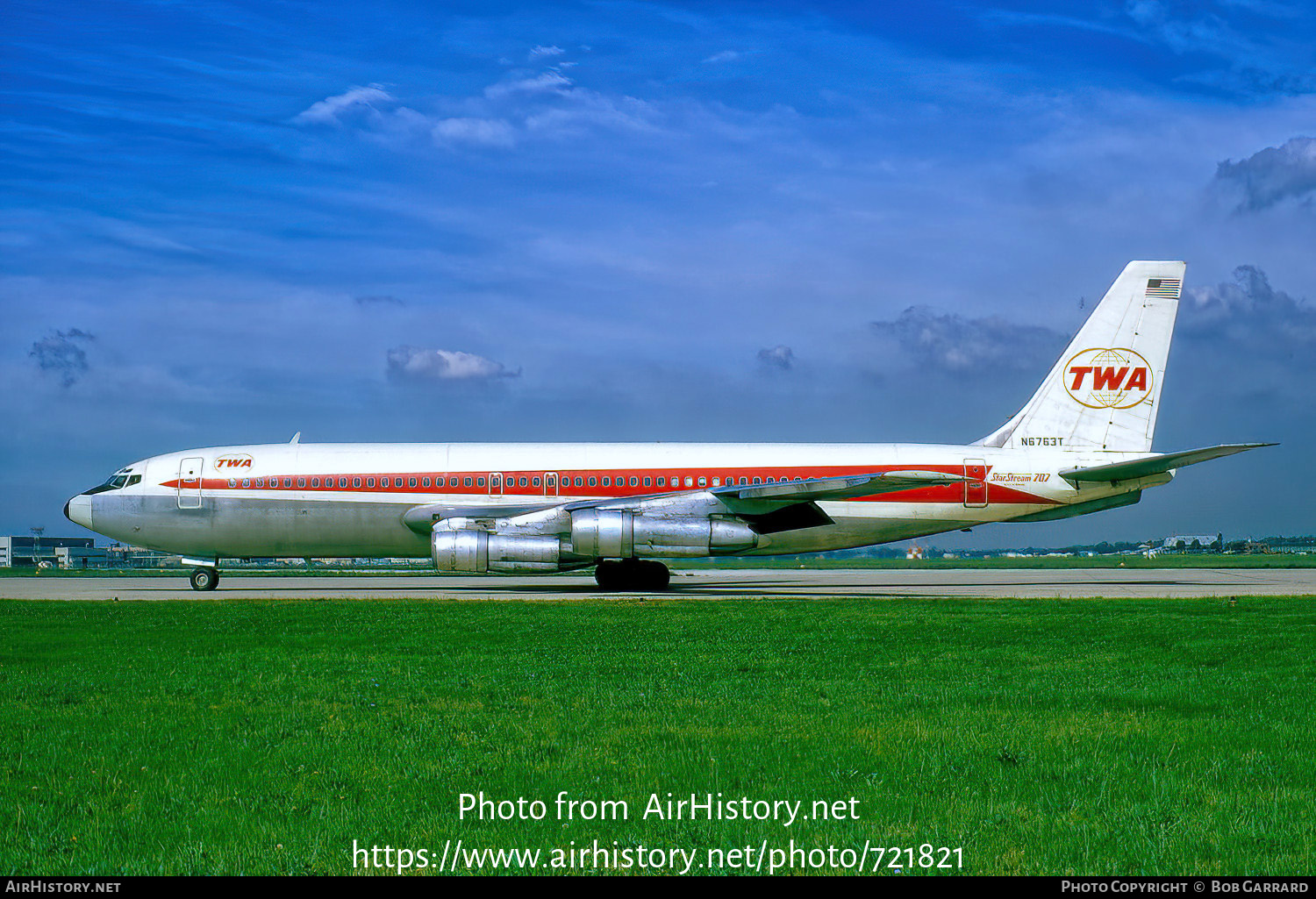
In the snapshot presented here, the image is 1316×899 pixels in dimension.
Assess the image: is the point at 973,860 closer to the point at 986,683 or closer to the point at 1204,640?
the point at 986,683

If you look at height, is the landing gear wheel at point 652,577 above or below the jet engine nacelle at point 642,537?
below

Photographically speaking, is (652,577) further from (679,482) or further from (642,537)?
(642,537)

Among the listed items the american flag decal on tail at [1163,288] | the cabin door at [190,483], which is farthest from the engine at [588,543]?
the american flag decal on tail at [1163,288]

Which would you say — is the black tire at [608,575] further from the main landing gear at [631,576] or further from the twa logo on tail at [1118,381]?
the twa logo on tail at [1118,381]

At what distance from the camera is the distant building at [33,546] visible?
89812 mm

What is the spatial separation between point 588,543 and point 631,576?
2.87 meters

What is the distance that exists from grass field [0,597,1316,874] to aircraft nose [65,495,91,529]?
1534 cm

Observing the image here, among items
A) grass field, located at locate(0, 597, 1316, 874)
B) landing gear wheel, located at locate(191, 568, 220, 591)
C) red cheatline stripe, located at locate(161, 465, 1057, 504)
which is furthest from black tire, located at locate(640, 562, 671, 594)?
grass field, located at locate(0, 597, 1316, 874)

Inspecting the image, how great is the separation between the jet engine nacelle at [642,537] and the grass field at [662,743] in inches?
407

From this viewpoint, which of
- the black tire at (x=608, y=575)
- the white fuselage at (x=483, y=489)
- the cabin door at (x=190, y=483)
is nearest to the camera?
the black tire at (x=608, y=575)

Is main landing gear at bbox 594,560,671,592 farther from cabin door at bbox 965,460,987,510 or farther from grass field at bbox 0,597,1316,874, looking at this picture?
grass field at bbox 0,597,1316,874

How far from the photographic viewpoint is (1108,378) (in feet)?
90.6

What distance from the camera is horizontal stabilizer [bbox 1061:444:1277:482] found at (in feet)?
81.4

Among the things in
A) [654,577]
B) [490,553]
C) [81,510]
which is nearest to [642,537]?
[654,577]
